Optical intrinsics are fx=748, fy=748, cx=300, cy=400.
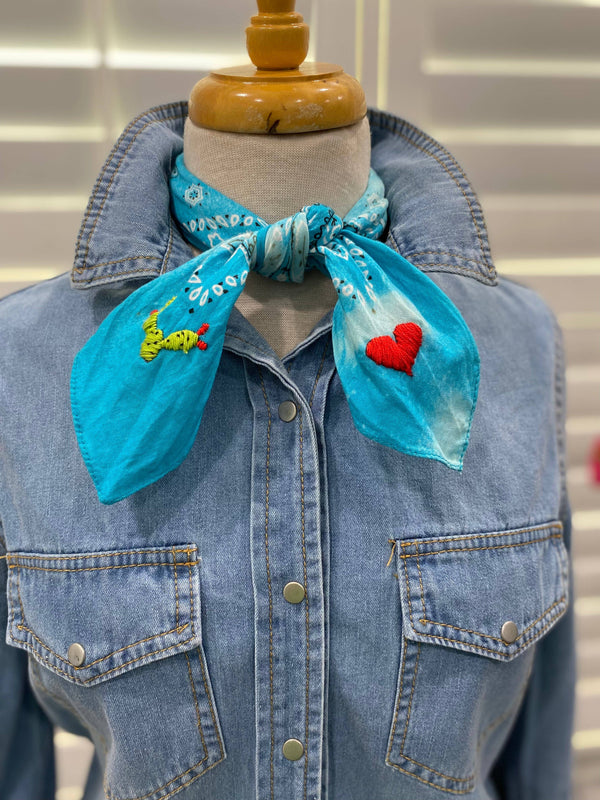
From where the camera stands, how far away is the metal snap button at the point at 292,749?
2.37 feet

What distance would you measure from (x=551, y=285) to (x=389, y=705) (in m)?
0.85

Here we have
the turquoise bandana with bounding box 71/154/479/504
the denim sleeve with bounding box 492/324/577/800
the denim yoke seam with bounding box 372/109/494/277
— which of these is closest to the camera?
the turquoise bandana with bounding box 71/154/479/504

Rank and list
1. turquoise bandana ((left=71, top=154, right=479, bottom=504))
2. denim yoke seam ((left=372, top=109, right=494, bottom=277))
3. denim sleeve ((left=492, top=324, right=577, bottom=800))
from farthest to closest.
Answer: denim sleeve ((left=492, top=324, right=577, bottom=800)), denim yoke seam ((left=372, top=109, right=494, bottom=277)), turquoise bandana ((left=71, top=154, right=479, bottom=504))

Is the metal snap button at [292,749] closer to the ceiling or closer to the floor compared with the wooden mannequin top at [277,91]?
closer to the floor

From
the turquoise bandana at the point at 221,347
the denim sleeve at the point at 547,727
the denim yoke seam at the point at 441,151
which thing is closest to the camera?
the turquoise bandana at the point at 221,347

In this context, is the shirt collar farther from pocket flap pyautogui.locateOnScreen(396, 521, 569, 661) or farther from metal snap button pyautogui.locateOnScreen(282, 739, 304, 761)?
metal snap button pyautogui.locateOnScreen(282, 739, 304, 761)

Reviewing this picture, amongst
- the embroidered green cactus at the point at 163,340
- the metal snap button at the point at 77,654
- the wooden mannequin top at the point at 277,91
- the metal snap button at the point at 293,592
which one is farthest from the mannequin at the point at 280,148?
the metal snap button at the point at 77,654

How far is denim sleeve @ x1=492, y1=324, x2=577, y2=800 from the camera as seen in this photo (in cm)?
96

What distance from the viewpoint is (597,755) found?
1.62m

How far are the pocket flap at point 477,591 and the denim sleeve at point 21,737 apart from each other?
17.6 inches

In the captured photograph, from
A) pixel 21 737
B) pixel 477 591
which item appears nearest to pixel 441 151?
pixel 477 591

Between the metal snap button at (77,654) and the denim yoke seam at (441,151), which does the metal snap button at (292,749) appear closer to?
the metal snap button at (77,654)

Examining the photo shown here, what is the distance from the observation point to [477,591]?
746 millimetres

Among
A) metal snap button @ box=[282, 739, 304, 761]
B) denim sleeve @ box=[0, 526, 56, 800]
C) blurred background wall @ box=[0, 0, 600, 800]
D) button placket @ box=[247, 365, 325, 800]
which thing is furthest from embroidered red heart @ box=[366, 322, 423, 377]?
blurred background wall @ box=[0, 0, 600, 800]
